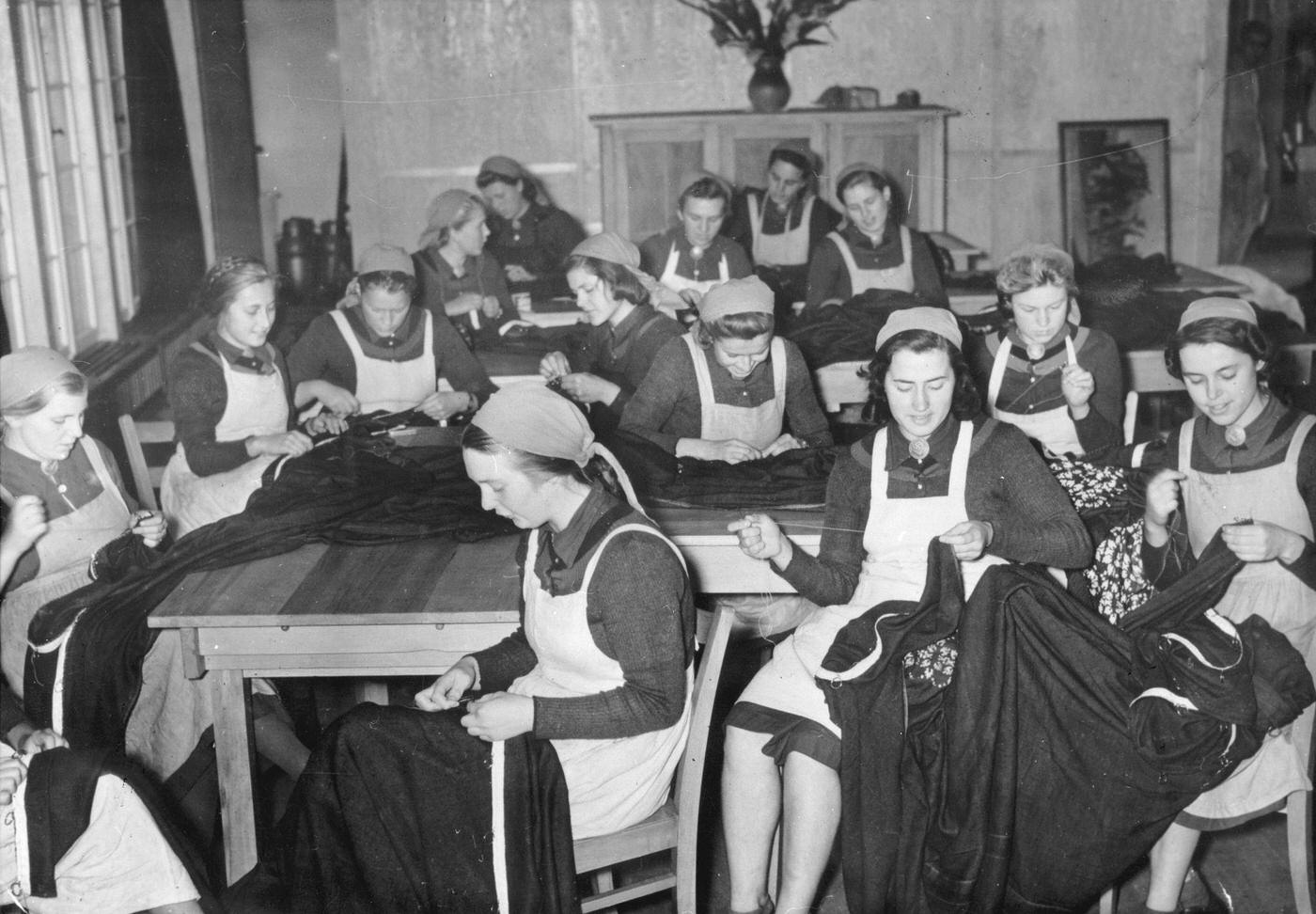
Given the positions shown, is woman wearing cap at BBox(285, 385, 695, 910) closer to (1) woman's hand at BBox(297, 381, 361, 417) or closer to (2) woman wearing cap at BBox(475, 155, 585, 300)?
(1) woman's hand at BBox(297, 381, 361, 417)

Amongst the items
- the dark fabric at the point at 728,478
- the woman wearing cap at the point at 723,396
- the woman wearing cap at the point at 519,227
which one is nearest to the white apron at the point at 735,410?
the woman wearing cap at the point at 723,396

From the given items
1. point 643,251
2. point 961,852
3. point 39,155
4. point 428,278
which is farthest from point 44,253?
point 961,852

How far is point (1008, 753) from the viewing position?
2.87 meters

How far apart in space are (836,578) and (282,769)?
5.98 ft

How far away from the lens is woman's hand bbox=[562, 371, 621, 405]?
14.7ft

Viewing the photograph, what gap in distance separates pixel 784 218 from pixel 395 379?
2945 mm

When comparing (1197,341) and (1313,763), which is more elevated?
(1197,341)

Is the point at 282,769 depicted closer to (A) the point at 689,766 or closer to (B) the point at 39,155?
(A) the point at 689,766

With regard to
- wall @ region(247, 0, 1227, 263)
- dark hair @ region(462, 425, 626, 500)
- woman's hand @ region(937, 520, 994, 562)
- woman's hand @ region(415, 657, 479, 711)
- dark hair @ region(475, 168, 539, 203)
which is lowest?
woman's hand @ region(415, 657, 479, 711)

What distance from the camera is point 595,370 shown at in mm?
4750

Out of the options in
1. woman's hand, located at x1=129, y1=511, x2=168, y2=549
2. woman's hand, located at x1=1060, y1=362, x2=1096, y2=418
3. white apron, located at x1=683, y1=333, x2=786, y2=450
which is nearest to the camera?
woman's hand, located at x1=129, y1=511, x2=168, y2=549

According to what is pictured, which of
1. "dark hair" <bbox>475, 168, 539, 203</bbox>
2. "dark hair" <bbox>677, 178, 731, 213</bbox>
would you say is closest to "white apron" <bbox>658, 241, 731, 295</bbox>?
"dark hair" <bbox>677, 178, 731, 213</bbox>

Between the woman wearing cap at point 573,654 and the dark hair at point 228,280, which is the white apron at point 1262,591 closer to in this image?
the woman wearing cap at point 573,654

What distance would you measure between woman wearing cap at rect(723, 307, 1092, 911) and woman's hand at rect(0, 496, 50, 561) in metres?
1.73
